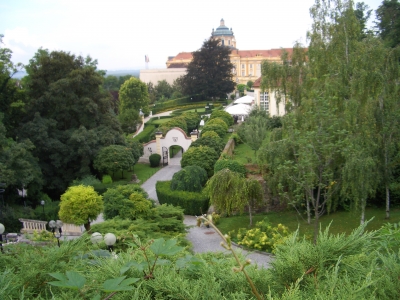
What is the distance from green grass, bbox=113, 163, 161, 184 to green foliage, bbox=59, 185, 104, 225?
27.6 feet

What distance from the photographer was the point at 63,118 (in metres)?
23.0

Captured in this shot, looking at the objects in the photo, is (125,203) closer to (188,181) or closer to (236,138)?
(188,181)

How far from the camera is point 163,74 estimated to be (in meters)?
74.6

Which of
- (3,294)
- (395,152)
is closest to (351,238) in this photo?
(3,294)

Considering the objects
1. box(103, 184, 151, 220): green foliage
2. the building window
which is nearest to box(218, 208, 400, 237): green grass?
box(103, 184, 151, 220): green foliage

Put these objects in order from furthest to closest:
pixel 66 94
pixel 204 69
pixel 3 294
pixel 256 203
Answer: pixel 204 69 → pixel 66 94 → pixel 256 203 → pixel 3 294

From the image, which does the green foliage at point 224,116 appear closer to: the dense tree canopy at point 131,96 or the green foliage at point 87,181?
the dense tree canopy at point 131,96

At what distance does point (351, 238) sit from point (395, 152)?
11574 millimetres

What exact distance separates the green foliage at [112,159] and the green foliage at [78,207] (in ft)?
24.4

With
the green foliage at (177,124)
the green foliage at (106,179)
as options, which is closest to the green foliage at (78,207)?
the green foliage at (106,179)

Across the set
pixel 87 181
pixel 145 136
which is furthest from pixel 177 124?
pixel 87 181

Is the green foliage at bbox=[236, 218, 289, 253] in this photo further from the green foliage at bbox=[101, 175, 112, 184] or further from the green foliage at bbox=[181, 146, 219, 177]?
the green foliage at bbox=[101, 175, 112, 184]

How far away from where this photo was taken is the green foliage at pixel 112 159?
70.7 ft

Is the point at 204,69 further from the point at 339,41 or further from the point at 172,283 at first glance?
the point at 172,283
